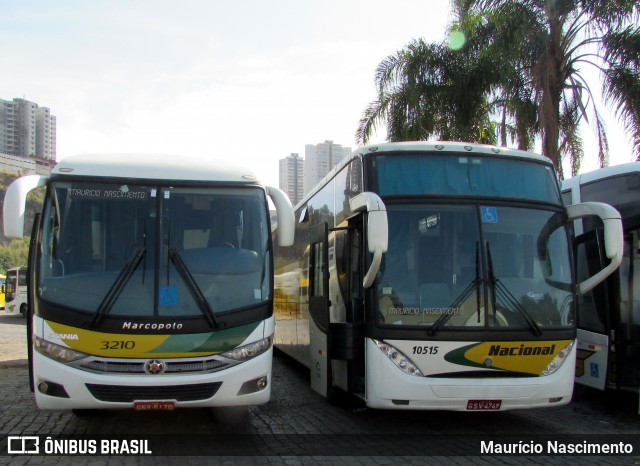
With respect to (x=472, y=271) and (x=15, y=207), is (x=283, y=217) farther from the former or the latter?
(x=15, y=207)

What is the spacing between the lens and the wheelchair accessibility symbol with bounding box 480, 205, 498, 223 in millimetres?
6543

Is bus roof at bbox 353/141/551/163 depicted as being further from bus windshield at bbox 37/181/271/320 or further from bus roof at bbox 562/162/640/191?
bus roof at bbox 562/162/640/191

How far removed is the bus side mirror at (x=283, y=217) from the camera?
685 cm

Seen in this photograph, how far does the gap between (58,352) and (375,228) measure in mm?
3205

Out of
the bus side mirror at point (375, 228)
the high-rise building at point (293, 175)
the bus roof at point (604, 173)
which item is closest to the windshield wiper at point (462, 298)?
the bus side mirror at point (375, 228)

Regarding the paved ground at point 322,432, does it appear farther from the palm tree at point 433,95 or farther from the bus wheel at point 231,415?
the palm tree at point 433,95

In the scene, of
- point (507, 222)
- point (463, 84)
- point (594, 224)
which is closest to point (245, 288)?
point (507, 222)

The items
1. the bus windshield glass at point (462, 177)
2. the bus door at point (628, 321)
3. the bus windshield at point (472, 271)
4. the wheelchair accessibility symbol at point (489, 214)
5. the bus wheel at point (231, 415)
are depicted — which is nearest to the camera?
the bus windshield at point (472, 271)

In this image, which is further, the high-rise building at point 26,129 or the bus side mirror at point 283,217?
the high-rise building at point 26,129

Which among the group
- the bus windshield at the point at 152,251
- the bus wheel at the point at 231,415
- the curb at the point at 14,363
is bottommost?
the curb at the point at 14,363

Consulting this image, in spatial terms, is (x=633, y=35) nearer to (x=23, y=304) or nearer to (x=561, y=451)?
(x=561, y=451)

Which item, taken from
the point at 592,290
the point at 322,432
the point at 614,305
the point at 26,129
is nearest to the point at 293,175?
the point at 592,290

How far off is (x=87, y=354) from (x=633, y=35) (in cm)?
1439

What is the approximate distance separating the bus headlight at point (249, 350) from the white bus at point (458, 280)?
0.85 metres
